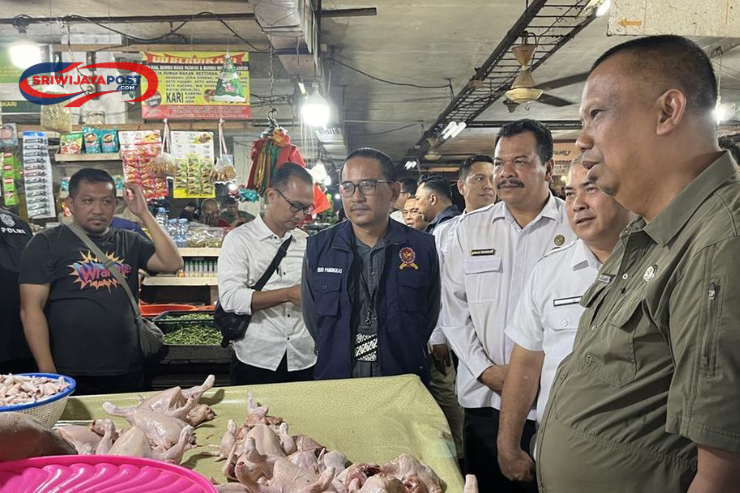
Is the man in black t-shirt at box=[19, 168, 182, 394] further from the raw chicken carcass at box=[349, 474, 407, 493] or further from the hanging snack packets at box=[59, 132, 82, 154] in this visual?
the hanging snack packets at box=[59, 132, 82, 154]

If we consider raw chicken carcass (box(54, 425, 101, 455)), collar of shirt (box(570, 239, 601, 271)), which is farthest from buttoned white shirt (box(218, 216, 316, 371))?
collar of shirt (box(570, 239, 601, 271))

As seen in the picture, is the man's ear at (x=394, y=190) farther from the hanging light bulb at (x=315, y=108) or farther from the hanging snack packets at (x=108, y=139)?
the hanging snack packets at (x=108, y=139)

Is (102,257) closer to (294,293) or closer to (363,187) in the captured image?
(294,293)

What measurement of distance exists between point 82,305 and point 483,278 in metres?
2.56

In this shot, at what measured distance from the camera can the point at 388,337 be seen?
2984 millimetres

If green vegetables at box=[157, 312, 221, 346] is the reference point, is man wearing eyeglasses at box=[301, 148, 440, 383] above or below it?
above

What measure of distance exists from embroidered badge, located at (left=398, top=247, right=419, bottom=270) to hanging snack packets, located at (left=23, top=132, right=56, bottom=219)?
5.67 meters

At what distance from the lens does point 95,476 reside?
1100mm

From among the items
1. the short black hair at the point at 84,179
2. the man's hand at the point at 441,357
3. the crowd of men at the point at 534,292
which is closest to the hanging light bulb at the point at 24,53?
the crowd of men at the point at 534,292

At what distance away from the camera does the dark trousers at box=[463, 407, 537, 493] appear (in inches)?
113

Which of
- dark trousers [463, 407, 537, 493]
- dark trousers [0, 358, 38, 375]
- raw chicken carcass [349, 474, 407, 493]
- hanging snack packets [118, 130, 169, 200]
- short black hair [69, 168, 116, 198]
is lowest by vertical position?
dark trousers [463, 407, 537, 493]

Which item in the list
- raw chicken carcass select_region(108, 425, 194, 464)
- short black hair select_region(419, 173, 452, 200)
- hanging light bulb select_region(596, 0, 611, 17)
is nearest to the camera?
raw chicken carcass select_region(108, 425, 194, 464)

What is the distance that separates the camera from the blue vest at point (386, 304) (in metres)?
2.96

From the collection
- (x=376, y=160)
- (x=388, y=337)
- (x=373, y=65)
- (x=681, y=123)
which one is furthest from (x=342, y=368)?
(x=373, y=65)
